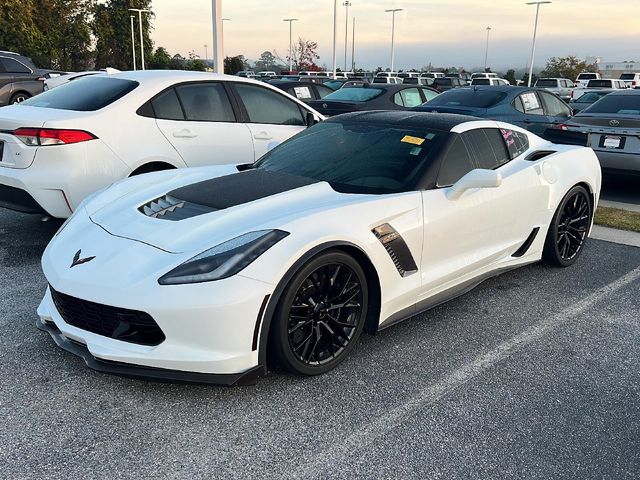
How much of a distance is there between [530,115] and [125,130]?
6786 millimetres

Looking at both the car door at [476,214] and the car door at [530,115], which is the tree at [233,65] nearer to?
the car door at [530,115]

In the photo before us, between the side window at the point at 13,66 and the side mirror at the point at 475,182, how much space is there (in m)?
14.9

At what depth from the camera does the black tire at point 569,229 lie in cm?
478

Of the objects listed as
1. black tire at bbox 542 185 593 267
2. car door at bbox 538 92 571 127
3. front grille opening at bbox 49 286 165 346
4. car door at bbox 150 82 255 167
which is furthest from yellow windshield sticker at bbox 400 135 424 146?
car door at bbox 538 92 571 127

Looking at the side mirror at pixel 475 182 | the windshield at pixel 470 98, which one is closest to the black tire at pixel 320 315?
the side mirror at pixel 475 182

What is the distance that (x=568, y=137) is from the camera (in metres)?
5.62

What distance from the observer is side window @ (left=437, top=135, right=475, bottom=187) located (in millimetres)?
3736

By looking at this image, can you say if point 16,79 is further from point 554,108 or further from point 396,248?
point 396,248

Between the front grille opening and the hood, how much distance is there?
0.38 m

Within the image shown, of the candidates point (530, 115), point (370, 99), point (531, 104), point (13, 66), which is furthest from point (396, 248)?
point (13, 66)

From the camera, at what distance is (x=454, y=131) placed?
13.0 ft

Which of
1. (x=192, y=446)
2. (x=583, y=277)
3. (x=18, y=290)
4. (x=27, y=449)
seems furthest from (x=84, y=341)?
(x=583, y=277)

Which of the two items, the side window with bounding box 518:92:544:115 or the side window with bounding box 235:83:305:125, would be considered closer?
the side window with bounding box 235:83:305:125

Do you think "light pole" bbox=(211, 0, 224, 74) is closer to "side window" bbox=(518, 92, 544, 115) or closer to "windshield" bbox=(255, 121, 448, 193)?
"side window" bbox=(518, 92, 544, 115)
